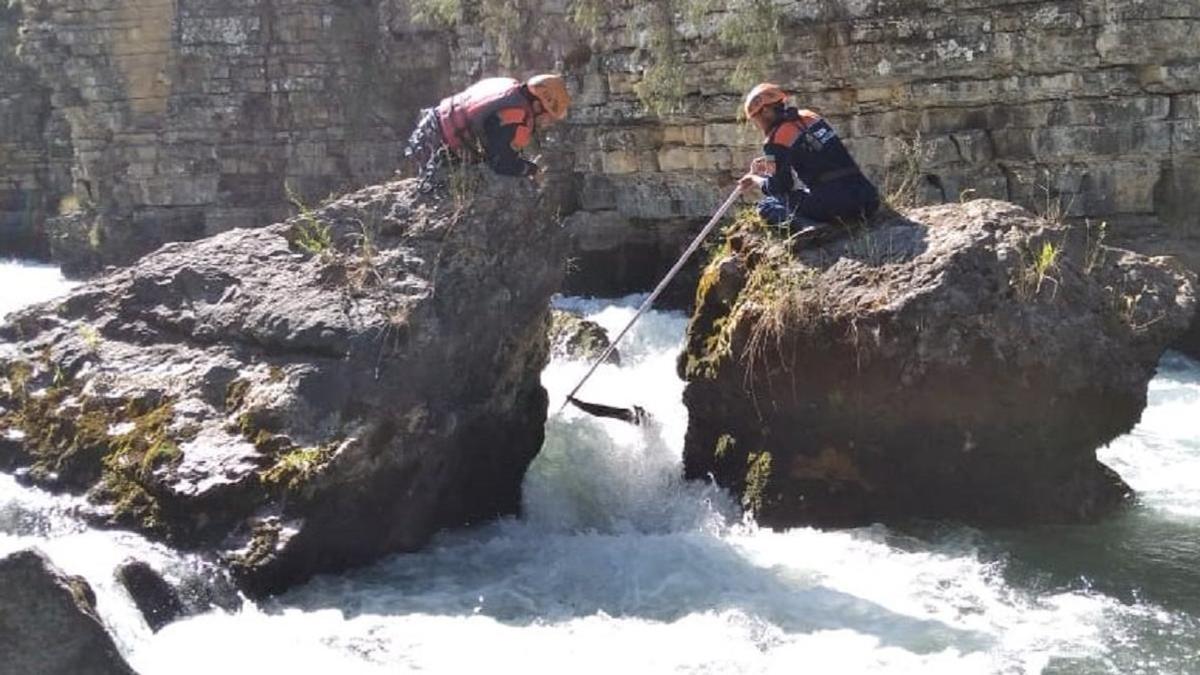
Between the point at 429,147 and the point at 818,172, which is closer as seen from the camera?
the point at 818,172

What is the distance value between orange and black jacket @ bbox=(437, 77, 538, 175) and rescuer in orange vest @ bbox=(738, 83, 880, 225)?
1.27m

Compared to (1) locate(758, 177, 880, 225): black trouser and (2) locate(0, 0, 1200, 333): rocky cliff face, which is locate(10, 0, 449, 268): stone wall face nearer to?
(2) locate(0, 0, 1200, 333): rocky cliff face

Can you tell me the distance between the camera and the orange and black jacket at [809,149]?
6855 millimetres

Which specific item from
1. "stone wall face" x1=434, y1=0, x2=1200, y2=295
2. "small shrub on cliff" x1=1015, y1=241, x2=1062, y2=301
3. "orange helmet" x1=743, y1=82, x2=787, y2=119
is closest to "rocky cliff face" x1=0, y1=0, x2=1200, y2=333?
"stone wall face" x1=434, y1=0, x2=1200, y2=295

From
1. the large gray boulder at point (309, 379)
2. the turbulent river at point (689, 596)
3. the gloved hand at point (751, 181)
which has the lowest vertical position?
the turbulent river at point (689, 596)

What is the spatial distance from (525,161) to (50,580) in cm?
355

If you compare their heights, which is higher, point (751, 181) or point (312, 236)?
point (751, 181)

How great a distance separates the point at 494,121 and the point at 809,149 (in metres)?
1.74

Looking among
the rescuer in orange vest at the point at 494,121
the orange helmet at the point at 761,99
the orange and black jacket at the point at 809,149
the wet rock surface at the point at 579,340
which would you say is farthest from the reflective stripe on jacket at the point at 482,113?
the wet rock surface at the point at 579,340

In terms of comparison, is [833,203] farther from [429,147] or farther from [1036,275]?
[429,147]

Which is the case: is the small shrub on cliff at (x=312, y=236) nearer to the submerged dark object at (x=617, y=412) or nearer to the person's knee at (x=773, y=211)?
the submerged dark object at (x=617, y=412)

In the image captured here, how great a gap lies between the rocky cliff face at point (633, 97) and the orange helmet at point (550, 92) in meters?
3.61

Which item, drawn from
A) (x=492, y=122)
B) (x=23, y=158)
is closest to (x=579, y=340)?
(x=492, y=122)

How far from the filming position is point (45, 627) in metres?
4.34
